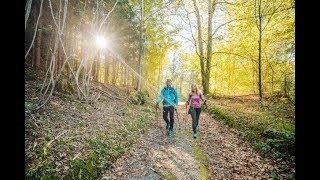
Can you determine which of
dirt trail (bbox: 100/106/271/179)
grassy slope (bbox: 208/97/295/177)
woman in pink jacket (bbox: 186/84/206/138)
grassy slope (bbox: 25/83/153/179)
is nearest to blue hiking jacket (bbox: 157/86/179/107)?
woman in pink jacket (bbox: 186/84/206/138)

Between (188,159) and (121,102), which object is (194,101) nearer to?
(188,159)

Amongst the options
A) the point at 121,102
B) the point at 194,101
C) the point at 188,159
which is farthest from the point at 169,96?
the point at 121,102

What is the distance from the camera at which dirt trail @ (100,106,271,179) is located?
7305 millimetres

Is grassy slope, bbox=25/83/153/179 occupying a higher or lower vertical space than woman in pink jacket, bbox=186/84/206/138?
lower

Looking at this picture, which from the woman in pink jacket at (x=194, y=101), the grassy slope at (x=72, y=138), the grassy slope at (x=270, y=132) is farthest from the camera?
the woman in pink jacket at (x=194, y=101)

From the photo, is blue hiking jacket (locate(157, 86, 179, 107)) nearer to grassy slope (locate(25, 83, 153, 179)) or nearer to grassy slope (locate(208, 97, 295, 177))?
grassy slope (locate(25, 83, 153, 179))

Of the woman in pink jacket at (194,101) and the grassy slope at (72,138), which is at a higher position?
the woman in pink jacket at (194,101)

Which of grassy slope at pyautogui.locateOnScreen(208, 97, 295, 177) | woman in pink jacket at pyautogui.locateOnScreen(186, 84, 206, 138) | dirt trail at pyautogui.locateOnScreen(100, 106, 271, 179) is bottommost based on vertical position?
dirt trail at pyautogui.locateOnScreen(100, 106, 271, 179)

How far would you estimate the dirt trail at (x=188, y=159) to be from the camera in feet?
24.0

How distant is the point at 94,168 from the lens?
23.3 ft

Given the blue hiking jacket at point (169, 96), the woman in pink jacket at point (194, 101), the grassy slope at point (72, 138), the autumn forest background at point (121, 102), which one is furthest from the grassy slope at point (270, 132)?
the grassy slope at point (72, 138)

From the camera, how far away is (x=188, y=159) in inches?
337

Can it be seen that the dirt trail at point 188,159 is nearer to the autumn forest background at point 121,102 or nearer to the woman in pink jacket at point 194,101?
the autumn forest background at point 121,102

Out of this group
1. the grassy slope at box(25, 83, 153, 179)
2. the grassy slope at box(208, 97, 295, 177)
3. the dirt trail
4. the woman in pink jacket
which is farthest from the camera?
the woman in pink jacket
